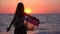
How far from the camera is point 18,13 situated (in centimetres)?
642

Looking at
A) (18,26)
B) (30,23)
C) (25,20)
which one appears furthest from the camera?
(30,23)

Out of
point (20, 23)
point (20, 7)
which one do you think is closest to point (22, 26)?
point (20, 23)

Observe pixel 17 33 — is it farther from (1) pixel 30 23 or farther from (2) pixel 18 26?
(1) pixel 30 23

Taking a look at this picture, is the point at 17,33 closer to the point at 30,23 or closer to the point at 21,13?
the point at 21,13

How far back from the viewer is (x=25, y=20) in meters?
6.79

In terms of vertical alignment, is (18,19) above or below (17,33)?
above

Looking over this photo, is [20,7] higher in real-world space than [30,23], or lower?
higher

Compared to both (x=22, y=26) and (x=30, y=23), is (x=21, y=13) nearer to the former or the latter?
(x=22, y=26)

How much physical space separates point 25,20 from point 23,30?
1.68 ft

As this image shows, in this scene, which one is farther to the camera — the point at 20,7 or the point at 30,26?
the point at 30,26

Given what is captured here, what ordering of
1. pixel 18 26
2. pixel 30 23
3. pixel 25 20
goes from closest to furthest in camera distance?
pixel 18 26
pixel 25 20
pixel 30 23

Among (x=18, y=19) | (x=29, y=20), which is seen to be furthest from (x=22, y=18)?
(x=29, y=20)

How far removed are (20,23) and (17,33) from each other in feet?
0.98

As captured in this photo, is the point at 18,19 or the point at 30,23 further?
the point at 30,23
